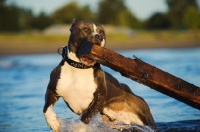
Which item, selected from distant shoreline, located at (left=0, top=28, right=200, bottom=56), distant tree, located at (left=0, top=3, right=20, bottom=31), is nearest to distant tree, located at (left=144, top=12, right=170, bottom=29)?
distant tree, located at (left=0, top=3, right=20, bottom=31)

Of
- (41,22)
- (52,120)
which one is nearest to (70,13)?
(41,22)

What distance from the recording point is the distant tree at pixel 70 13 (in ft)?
209

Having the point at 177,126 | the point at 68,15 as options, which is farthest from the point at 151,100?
the point at 68,15

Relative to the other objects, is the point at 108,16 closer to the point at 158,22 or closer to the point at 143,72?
the point at 158,22

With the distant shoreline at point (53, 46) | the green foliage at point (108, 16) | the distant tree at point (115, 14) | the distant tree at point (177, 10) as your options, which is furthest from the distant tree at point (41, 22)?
the distant shoreline at point (53, 46)

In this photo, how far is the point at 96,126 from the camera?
6.46 m

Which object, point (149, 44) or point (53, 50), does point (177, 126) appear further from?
point (149, 44)

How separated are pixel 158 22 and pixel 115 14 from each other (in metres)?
7.48

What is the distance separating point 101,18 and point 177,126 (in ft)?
205

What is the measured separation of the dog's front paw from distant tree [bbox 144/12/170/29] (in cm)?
5815

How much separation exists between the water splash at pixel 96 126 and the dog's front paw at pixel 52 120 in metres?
0.10

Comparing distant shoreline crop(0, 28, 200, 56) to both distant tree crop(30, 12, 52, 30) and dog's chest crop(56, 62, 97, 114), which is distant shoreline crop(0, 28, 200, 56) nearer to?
dog's chest crop(56, 62, 97, 114)

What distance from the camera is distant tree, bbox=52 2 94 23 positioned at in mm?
63741

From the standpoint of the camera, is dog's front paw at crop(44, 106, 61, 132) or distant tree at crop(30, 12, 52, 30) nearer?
dog's front paw at crop(44, 106, 61, 132)
